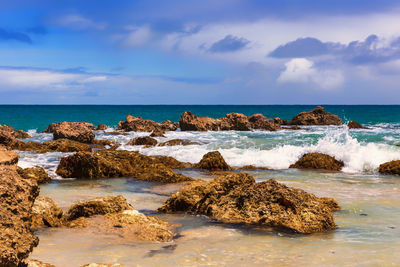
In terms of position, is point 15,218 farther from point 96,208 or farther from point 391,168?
point 391,168

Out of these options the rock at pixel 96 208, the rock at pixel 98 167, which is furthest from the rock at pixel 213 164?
the rock at pixel 96 208

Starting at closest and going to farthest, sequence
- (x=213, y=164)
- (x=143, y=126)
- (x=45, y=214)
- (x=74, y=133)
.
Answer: (x=45, y=214) → (x=213, y=164) → (x=74, y=133) → (x=143, y=126)

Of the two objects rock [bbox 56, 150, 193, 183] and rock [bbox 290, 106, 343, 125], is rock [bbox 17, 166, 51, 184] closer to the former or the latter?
rock [bbox 56, 150, 193, 183]

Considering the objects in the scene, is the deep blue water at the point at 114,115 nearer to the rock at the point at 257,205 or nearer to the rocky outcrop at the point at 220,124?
the rocky outcrop at the point at 220,124

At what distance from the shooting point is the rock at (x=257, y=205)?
17.6 ft

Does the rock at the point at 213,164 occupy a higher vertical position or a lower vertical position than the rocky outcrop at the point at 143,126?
lower

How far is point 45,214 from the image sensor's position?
5.21 m

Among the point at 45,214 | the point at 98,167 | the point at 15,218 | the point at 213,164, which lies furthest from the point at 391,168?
the point at 15,218

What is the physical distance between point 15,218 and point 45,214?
1.88 m

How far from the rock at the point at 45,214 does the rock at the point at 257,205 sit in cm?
161

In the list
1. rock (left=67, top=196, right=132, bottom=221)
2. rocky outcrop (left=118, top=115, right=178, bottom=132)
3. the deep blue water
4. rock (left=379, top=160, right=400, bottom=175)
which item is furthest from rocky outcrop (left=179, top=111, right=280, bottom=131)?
the deep blue water

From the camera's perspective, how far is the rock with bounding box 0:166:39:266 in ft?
10.3

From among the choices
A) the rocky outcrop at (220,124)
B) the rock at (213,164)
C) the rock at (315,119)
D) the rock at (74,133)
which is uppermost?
the rock at (315,119)

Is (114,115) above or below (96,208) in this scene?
above
